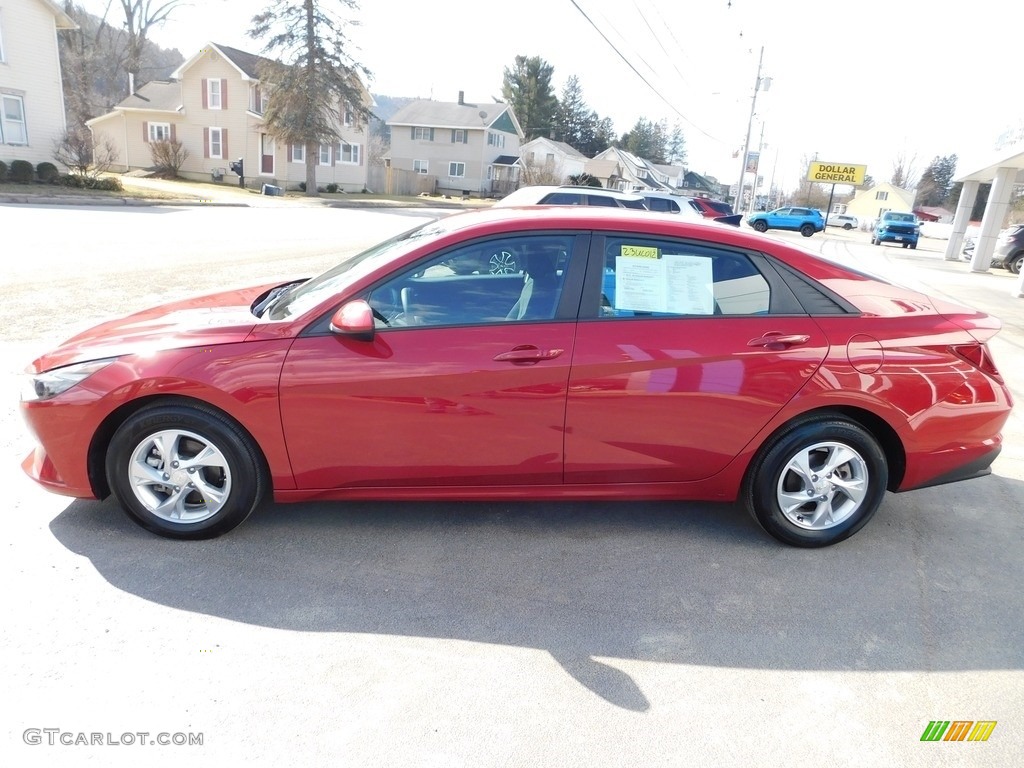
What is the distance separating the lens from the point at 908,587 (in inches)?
136

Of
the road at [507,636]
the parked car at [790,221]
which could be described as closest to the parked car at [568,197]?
the road at [507,636]

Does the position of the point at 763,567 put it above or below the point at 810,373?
below

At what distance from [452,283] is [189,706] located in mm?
→ 2083

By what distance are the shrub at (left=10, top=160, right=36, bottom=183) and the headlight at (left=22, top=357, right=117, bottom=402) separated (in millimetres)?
28374

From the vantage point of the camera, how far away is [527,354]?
3297 mm

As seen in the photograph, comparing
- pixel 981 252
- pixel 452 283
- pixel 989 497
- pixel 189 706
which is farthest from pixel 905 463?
pixel 981 252

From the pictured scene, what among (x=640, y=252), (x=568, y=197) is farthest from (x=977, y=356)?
(x=568, y=197)

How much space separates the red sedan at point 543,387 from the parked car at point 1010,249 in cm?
2318

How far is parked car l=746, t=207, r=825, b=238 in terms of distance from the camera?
41.1 meters

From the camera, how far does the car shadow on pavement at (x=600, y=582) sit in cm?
295

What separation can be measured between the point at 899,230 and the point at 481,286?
39788 mm

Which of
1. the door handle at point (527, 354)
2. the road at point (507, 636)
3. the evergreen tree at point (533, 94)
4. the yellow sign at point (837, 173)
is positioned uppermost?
the evergreen tree at point (533, 94)

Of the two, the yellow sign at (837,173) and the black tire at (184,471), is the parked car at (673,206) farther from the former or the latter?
the yellow sign at (837,173)

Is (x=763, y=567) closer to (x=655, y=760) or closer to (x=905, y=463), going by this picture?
(x=905, y=463)
